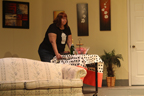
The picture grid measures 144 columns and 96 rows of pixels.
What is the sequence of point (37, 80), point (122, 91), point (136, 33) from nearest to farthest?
point (37, 80) < point (122, 91) < point (136, 33)

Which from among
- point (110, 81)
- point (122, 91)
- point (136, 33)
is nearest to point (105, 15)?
point (136, 33)

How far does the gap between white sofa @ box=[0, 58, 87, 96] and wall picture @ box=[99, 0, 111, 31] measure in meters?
2.89

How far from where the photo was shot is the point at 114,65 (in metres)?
6.26

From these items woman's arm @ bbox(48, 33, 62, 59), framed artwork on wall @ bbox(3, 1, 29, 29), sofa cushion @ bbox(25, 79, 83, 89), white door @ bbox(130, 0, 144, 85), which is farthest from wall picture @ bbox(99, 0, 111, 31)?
sofa cushion @ bbox(25, 79, 83, 89)

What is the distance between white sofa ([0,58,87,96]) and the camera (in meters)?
2.85

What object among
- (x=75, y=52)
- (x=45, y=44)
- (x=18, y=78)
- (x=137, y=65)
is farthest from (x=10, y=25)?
(x=137, y=65)

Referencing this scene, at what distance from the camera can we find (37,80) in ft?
9.73

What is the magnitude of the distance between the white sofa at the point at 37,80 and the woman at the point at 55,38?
643 millimetres

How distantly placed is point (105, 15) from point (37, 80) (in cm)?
379

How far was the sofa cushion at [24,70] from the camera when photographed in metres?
3.35

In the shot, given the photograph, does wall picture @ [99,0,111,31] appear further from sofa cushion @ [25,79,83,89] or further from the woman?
sofa cushion @ [25,79,83,89]

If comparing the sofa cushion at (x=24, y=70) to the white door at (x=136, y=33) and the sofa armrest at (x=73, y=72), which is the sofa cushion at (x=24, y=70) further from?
the white door at (x=136, y=33)

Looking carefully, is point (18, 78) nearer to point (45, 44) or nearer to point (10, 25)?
point (45, 44)

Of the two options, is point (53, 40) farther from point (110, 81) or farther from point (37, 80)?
point (110, 81)
